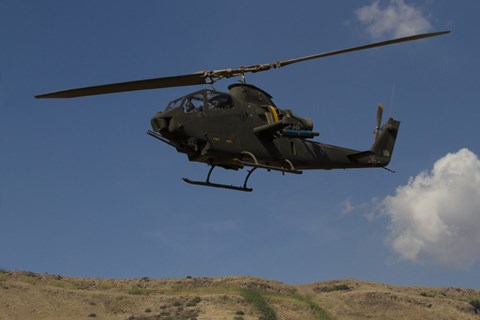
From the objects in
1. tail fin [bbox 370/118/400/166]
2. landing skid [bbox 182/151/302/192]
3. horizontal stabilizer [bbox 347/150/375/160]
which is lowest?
landing skid [bbox 182/151/302/192]

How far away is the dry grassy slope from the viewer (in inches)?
2457

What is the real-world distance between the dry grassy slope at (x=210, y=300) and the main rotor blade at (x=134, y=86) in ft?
148

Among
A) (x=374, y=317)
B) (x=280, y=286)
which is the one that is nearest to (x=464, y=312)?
(x=374, y=317)

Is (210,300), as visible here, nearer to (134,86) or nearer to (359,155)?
(359,155)

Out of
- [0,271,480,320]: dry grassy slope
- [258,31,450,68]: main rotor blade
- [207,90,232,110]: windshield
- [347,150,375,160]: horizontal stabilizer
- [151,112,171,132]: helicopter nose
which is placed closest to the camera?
[258,31,450,68]: main rotor blade

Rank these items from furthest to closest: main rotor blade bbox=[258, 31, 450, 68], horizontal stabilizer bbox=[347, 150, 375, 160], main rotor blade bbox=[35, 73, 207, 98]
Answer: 1. horizontal stabilizer bbox=[347, 150, 375, 160]
2. main rotor blade bbox=[35, 73, 207, 98]
3. main rotor blade bbox=[258, 31, 450, 68]

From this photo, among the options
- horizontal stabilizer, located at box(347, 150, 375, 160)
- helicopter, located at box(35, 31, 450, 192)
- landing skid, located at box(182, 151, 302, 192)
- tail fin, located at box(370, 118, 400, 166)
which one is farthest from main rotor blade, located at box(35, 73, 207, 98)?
tail fin, located at box(370, 118, 400, 166)

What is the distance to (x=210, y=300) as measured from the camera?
67562 mm

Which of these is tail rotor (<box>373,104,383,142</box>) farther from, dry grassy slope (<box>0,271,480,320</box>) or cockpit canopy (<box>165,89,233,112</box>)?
dry grassy slope (<box>0,271,480,320</box>)

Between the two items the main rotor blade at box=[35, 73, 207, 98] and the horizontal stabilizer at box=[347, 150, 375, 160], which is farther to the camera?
the horizontal stabilizer at box=[347, 150, 375, 160]

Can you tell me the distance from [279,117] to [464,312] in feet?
209

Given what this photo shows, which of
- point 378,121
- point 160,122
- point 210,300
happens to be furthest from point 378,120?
point 210,300

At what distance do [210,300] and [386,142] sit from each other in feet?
142

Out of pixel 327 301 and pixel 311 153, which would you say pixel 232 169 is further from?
pixel 327 301
